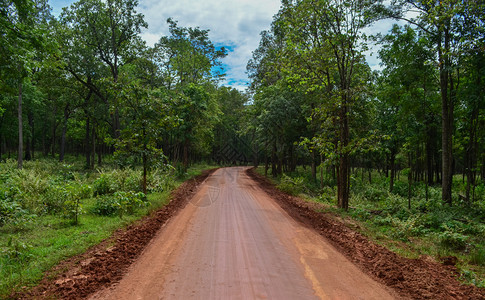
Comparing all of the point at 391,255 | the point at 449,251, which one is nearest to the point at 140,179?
the point at 391,255

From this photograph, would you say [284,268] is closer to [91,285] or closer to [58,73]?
[91,285]

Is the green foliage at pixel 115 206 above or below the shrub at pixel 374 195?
above

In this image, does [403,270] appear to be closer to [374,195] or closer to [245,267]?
[245,267]

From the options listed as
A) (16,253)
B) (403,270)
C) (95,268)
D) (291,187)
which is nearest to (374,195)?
(291,187)

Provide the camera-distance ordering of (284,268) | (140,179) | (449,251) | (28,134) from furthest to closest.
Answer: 1. (28,134)
2. (140,179)
3. (449,251)
4. (284,268)

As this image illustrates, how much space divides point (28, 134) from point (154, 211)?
3319 centimetres

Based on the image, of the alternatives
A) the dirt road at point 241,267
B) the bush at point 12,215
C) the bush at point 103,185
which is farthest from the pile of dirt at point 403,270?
the bush at point 103,185

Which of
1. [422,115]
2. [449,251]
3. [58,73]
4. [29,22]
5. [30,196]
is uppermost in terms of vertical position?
[58,73]

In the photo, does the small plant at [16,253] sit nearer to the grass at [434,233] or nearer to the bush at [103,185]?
the bush at [103,185]

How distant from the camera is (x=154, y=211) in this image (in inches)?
375

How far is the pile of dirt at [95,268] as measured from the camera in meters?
3.80

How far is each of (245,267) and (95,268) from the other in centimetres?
258

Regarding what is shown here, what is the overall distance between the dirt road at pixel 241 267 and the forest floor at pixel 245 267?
0.05 feet

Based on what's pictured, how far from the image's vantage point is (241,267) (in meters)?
4.81
